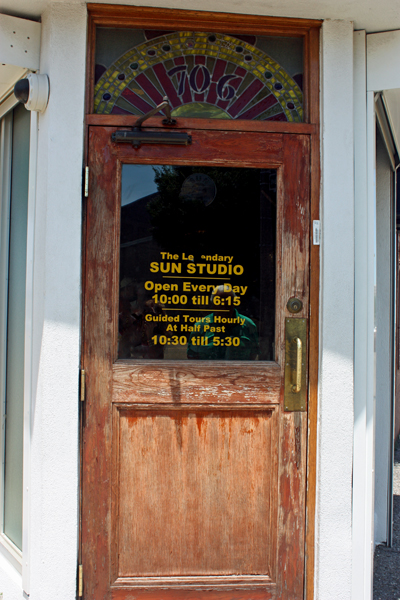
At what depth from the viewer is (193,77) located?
2393 millimetres

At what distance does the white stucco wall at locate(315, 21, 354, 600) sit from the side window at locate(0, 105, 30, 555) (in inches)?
63.9

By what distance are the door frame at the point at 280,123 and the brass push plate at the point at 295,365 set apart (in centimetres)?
4

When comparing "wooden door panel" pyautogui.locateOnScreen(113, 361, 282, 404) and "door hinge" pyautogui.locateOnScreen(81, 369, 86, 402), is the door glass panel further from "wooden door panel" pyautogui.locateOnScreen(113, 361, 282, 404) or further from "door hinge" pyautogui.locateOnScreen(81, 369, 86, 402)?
"door hinge" pyautogui.locateOnScreen(81, 369, 86, 402)

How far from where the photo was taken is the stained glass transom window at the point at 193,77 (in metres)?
2.37

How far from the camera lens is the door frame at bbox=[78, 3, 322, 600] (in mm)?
2318

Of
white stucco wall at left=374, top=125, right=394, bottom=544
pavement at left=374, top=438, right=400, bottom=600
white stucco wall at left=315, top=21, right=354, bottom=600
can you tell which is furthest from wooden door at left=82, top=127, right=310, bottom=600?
white stucco wall at left=374, top=125, right=394, bottom=544

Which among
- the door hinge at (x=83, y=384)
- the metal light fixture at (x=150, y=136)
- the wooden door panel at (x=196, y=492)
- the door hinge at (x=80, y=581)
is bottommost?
the door hinge at (x=80, y=581)

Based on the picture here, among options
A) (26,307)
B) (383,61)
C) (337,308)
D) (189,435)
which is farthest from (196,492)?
(383,61)

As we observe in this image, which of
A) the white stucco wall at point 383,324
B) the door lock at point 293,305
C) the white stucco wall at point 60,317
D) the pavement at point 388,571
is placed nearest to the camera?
the white stucco wall at point 60,317

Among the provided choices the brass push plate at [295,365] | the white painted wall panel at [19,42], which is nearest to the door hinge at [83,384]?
the brass push plate at [295,365]

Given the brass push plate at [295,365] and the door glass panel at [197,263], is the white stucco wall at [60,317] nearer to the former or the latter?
the door glass panel at [197,263]

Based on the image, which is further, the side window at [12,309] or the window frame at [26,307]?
the side window at [12,309]

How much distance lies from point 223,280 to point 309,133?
33.5 inches

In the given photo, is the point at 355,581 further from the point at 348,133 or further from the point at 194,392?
the point at 348,133
